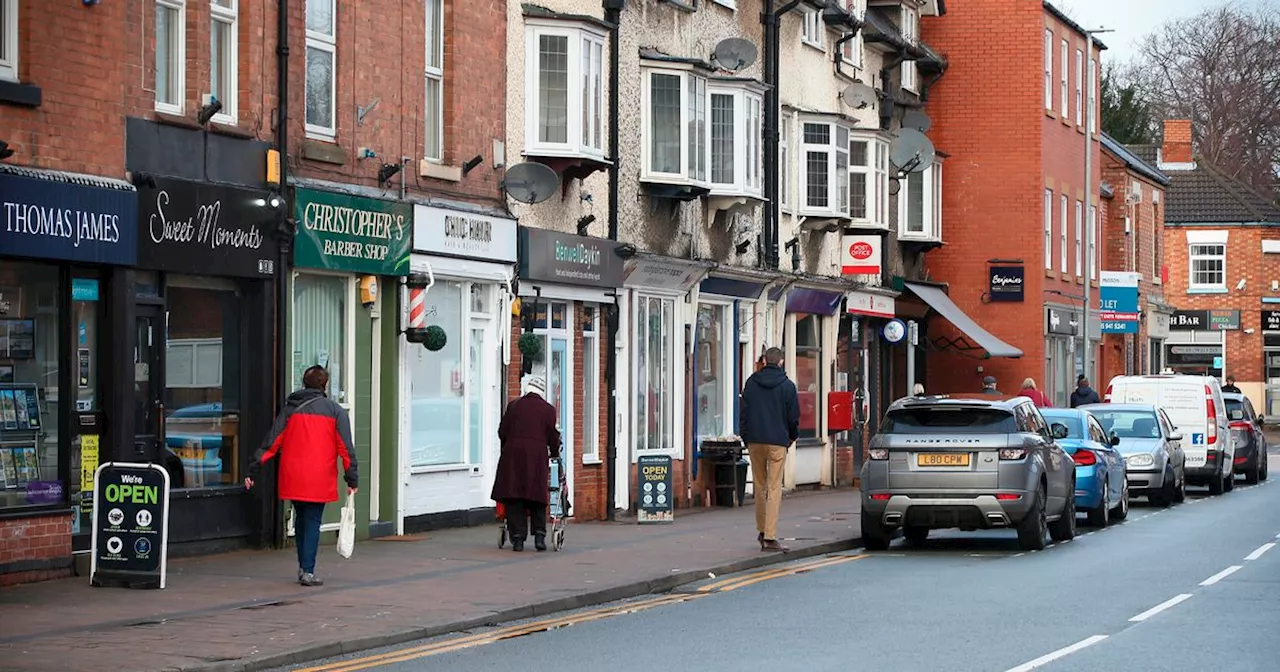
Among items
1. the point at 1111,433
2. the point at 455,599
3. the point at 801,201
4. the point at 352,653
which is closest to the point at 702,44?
the point at 801,201

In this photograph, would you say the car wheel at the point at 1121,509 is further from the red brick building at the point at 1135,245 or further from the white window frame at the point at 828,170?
the red brick building at the point at 1135,245

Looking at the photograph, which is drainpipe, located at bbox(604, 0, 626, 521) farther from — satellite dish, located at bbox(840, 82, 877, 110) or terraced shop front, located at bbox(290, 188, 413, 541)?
satellite dish, located at bbox(840, 82, 877, 110)

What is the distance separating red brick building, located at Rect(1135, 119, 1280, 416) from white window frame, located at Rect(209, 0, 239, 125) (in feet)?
193

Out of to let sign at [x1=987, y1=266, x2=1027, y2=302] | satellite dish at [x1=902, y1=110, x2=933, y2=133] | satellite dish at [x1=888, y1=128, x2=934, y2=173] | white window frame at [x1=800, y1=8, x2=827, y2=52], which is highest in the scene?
white window frame at [x1=800, y1=8, x2=827, y2=52]

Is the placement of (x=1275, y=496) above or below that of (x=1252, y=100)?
below

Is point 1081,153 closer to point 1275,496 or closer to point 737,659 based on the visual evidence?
point 1275,496

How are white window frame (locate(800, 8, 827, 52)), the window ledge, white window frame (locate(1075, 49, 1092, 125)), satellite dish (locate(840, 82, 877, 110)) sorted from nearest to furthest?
the window ledge → white window frame (locate(800, 8, 827, 52)) → satellite dish (locate(840, 82, 877, 110)) → white window frame (locate(1075, 49, 1092, 125))

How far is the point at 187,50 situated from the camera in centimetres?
1927

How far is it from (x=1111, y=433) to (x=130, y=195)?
17.1 m

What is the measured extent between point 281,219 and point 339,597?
204 inches

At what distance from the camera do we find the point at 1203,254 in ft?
247

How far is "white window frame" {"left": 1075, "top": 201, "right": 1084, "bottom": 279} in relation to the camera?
168 feet

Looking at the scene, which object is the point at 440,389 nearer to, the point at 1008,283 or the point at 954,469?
the point at 954,469

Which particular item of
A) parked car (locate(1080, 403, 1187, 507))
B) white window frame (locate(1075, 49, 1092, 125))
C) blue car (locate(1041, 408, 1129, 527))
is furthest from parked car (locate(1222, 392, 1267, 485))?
blue car (locate(1041, 408, 1129, 527))
